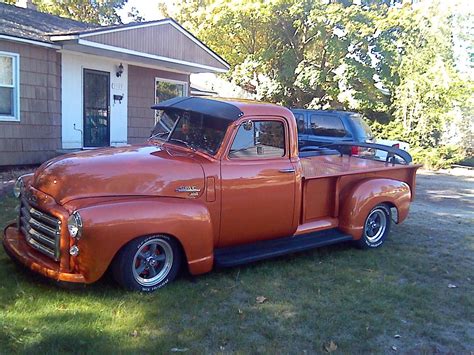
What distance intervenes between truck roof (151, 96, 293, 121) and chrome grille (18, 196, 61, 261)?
77.4 inches

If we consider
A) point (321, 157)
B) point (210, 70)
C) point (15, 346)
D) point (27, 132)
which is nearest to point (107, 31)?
point (27, 132)

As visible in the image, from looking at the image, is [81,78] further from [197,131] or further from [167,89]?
[197,131]

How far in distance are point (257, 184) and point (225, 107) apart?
3.10ft

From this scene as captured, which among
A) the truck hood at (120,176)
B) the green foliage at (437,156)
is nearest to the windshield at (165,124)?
the truck hood at (120,176)

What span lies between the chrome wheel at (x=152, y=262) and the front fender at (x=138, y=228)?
0.56ft

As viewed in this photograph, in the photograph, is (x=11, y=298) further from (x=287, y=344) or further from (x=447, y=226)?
(x=447, y=226)

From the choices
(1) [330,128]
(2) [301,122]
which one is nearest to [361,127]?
(1) [330,128]

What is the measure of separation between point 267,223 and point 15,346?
2828 mm

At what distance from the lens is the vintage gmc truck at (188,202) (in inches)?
161

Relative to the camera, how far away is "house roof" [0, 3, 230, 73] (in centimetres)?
1124

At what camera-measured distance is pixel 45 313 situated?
381cm

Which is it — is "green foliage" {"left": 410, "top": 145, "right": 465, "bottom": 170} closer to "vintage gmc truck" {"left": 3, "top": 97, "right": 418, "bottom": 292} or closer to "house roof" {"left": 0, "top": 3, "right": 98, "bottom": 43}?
"house roof" {"left": 0, "top": 3, "right": 98, "bottom": 43}

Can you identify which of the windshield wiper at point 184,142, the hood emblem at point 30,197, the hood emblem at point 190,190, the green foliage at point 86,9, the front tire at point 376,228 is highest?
the green foliage at point 86,9

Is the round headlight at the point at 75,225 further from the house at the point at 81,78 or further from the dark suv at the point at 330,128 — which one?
the dark suv at the point at 330,128
